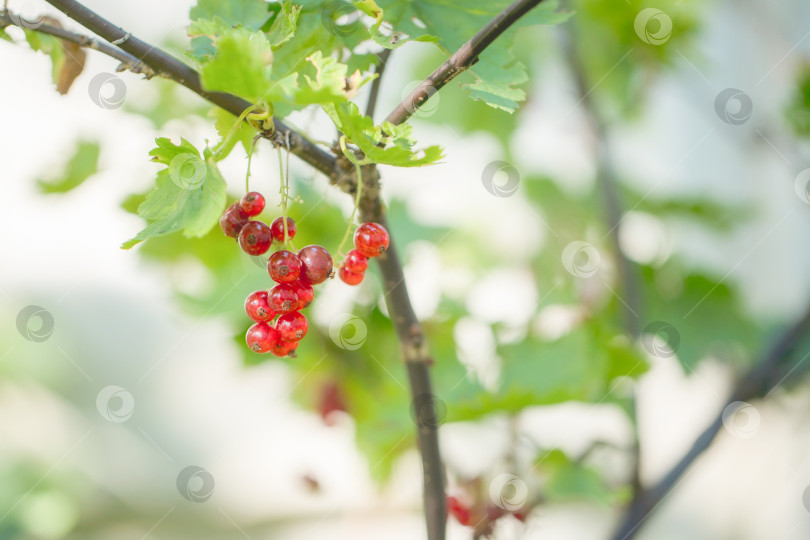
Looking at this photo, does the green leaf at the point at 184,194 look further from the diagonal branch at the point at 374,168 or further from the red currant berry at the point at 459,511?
the red currant berry at the point at 459,511

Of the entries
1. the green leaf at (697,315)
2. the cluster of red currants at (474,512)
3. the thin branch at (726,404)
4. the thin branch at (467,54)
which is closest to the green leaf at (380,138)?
the thin branch at (467,54)

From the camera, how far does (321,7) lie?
0.40 m

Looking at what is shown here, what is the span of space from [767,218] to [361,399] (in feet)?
3.81

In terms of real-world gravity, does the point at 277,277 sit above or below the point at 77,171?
above

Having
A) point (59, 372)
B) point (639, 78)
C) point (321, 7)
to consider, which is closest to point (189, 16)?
point (321, 7)

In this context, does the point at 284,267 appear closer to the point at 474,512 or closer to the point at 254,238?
the point at 254,238

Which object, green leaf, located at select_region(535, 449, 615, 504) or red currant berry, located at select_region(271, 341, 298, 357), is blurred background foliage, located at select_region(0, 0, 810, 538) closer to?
green leaf, located at select_region(535, 449, 615, 504)

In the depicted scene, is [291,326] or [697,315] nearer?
[291,326]

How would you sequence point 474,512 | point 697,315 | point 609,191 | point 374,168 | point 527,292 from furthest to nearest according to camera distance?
point 527,292, point 697,315, point 609,191, point 474,512, point 374,168

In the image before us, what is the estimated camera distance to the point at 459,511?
0.69 metres

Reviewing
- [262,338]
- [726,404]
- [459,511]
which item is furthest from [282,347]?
[726,404]

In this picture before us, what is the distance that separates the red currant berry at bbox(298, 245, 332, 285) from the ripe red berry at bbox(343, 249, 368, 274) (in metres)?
0.03

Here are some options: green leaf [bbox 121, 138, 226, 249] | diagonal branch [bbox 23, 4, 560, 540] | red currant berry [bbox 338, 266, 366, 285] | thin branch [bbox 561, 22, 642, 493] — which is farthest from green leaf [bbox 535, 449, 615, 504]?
green leaf [bbox 121, 138, 226, 249]

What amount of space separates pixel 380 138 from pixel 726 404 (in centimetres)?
61
